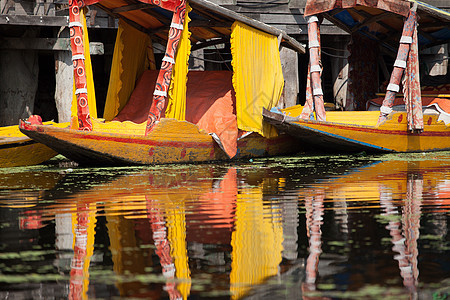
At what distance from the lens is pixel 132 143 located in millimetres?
8453

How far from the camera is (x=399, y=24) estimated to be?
11.5 meters

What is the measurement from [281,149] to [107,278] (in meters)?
7.74

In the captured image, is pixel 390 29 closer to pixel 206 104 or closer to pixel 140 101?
pixel 206 104

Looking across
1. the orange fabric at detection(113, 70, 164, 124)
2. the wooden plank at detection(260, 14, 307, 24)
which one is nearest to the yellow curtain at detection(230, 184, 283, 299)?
the orange fabric at detection(113, 70, 164, 124)

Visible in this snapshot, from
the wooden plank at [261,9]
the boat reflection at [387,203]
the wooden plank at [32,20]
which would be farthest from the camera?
the wooden plank at [261,9]

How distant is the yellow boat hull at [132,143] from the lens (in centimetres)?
797

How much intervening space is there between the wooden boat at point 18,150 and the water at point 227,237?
206cm

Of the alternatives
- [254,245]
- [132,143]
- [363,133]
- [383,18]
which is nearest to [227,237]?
[254,245]

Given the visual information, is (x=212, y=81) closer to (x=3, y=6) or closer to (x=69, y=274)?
(x=3, y=6)

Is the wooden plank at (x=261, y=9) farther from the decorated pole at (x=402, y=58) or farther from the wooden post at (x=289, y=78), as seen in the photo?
the decorated pole at (x=402, y=58)

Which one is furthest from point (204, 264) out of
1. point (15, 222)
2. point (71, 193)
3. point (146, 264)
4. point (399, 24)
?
point (399, 24)

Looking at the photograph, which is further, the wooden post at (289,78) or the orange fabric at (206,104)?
the wooden post at (289,78)

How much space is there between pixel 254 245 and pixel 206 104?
6.44 metres

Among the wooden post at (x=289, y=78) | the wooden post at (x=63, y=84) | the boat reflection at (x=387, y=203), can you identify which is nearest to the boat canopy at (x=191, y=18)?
the wooden post at (x=63, y=84)
